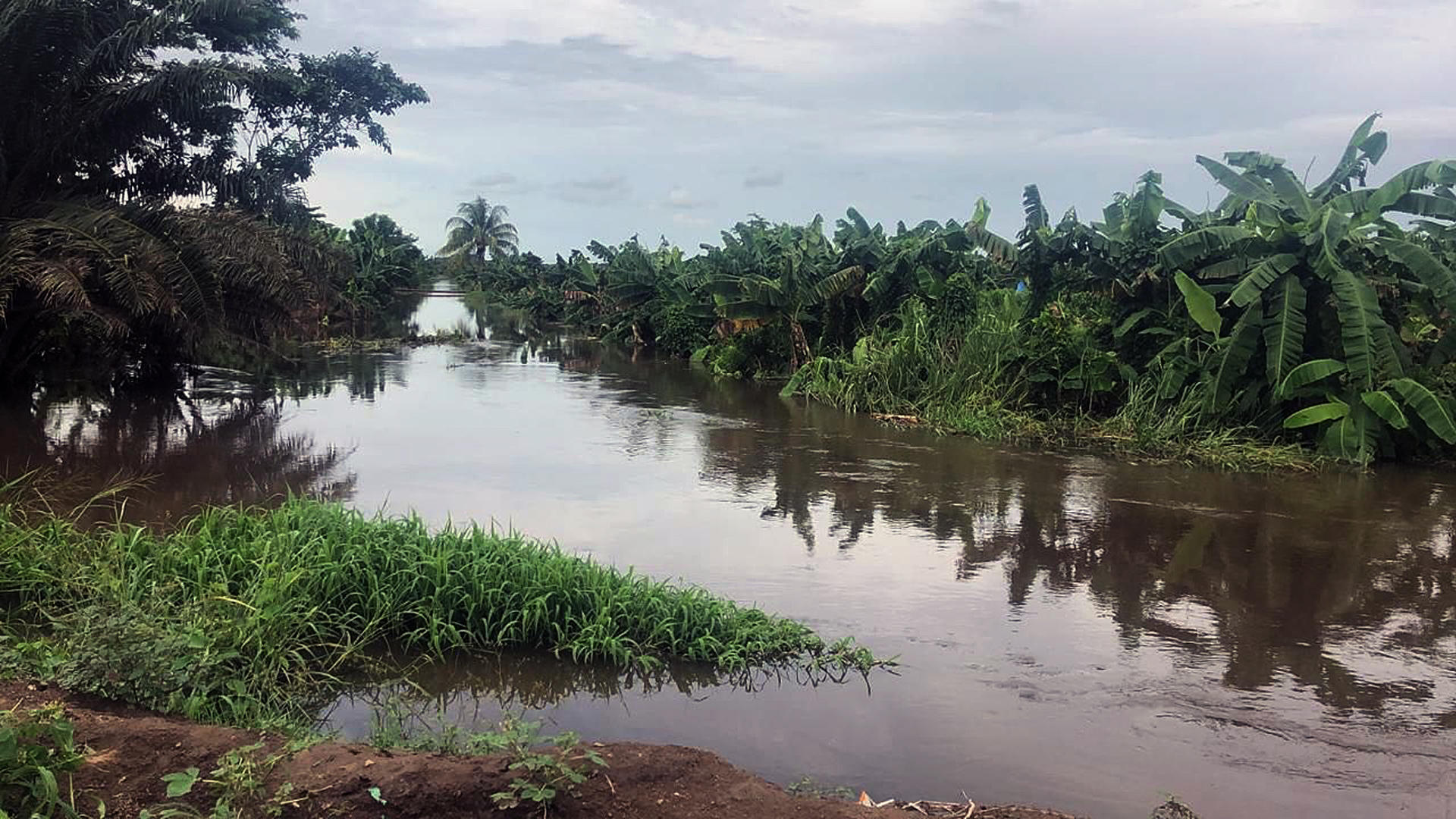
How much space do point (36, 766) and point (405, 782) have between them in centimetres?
100

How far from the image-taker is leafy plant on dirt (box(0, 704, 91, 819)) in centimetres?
282

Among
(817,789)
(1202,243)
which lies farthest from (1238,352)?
(817,789)

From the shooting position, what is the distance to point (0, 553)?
514 cm

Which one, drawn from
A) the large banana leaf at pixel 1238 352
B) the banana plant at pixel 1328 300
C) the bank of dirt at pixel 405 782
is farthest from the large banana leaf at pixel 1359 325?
the bank of dirt at pixel 405 782

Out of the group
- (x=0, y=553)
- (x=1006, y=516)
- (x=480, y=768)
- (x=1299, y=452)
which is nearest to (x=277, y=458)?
(x=0, y=553)

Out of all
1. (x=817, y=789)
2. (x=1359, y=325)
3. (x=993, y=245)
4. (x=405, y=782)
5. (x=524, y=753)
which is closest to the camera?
(x=405, y=782)

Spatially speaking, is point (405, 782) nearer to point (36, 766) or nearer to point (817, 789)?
point (36, 766)

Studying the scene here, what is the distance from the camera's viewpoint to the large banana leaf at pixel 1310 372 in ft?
35.4

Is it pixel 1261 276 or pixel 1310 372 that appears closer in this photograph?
pixel 1310 372

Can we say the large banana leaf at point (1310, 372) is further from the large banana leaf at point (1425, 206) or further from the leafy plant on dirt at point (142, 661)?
the leafy plant on dirt at point (142, 661)

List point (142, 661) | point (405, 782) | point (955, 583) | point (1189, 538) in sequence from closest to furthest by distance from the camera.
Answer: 1. point (405, 782)
2. point (142, 661)
3. point (955, 583)
4. point (1189, 538)

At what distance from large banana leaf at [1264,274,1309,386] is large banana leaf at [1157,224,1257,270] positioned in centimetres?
73

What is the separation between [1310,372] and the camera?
10.9m

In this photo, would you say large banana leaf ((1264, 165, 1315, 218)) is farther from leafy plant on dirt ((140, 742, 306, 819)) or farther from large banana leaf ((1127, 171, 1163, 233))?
leafy plant on dirt ((140, 742, 306, 819))
